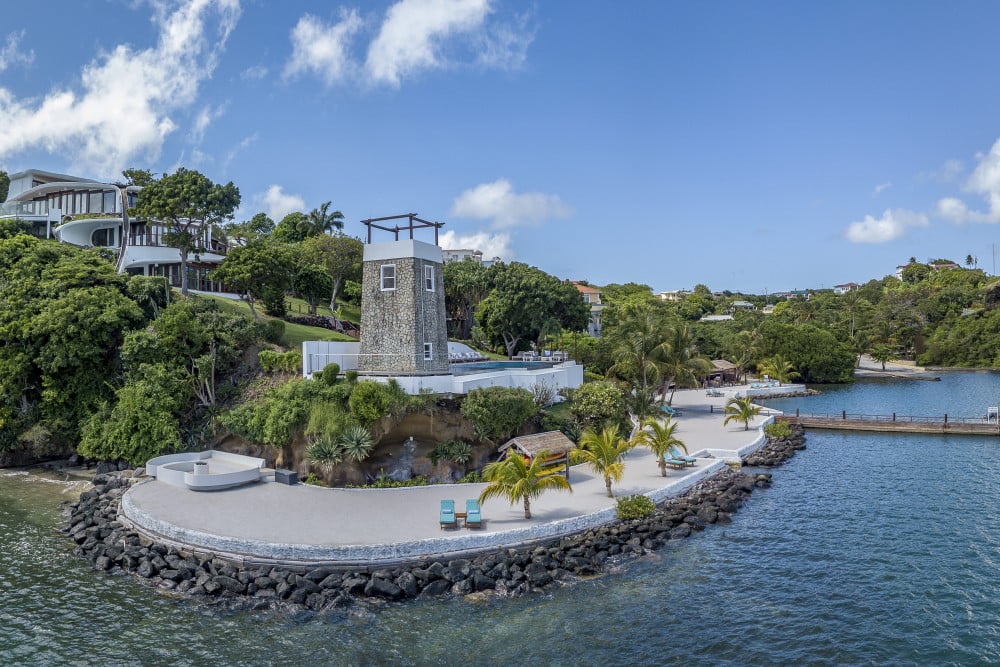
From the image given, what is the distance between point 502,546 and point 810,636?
328 inches

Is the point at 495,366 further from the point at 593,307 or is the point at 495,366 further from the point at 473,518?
the point at 593,307

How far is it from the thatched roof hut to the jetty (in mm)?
24606

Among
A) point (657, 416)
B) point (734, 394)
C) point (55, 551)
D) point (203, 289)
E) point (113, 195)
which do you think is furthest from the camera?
point (734, 394)

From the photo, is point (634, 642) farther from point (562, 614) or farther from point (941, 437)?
point (941, 437)

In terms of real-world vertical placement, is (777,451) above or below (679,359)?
below

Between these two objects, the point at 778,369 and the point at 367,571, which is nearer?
the point at 367,571

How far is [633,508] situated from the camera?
21531 mm

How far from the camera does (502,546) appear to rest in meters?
18.6

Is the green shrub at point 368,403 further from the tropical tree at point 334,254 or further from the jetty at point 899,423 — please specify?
the tropical tree at point 334,254

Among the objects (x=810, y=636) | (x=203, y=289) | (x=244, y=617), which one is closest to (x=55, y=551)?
(x=244, y=617)

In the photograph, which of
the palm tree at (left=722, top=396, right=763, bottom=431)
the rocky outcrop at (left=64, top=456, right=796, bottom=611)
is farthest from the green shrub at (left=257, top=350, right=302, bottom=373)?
the palm tree at (left=722, top=396, right=763, bottom=431)

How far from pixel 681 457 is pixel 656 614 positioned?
1316 centimetres

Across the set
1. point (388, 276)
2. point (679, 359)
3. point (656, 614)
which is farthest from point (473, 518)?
point (679, 359)

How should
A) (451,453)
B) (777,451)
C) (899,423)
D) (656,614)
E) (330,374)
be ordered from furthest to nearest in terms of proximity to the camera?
(899,423)
(777,451)
(330,374)
(451,453)
(656,614)
